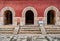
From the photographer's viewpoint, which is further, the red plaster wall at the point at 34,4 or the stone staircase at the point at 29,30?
the red plaster wall at the point at 34,4

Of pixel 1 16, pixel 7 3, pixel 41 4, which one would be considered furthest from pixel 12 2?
pixel 41 4

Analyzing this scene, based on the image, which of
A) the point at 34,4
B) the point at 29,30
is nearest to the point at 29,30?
the point at 29,30

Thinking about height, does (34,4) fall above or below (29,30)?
above

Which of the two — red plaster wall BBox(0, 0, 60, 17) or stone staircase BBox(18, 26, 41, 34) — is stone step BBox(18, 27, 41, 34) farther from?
red plaster wall BBox(0, 0, 60, 17)

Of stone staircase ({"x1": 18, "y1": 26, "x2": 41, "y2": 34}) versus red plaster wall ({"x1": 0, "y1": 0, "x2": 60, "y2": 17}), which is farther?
red plaster wall ({"x1": 0, "y1": 0, "x2": 60, "y2": 17})

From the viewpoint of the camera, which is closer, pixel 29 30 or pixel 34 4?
pixel 29 30

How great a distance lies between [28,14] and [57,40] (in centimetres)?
904

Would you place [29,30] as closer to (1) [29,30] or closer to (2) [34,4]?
(1) [29,30]

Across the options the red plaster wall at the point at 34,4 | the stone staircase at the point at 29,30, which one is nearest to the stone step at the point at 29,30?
the stone staircase at the point at 29,30

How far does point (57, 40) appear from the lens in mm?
9578

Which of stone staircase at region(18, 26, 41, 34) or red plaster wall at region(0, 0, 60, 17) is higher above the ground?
red plaster wall at region(0, 0, 60, 17)

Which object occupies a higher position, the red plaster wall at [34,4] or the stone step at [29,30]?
the red plaster wall at [34,4]

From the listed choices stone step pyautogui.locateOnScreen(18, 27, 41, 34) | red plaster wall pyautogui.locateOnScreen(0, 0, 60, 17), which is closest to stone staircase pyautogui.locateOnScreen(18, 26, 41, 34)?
stone step pyautogui.locateOnScreen(18, 27, 41, 34)

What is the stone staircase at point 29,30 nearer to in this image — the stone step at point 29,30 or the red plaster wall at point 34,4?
the stone step at point 29,30
